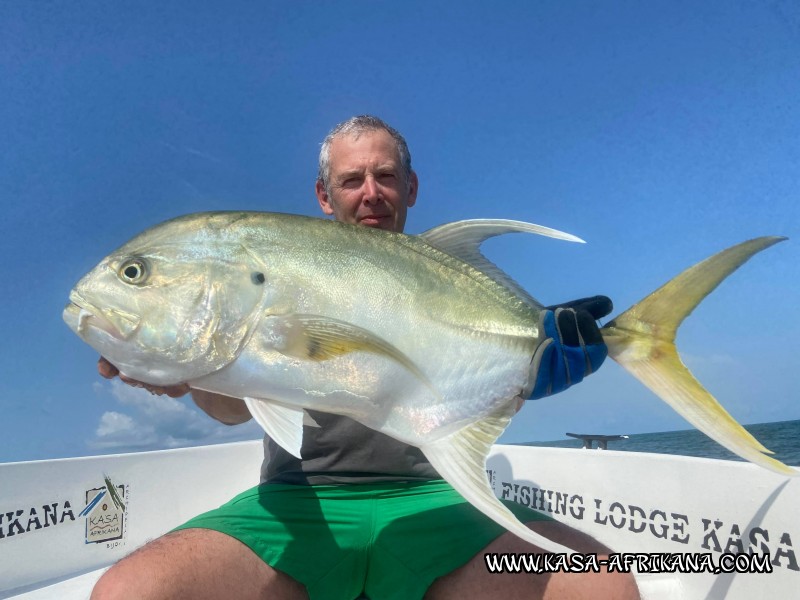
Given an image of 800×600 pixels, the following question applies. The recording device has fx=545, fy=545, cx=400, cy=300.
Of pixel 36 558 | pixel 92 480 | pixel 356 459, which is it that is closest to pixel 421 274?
pixel 356 459

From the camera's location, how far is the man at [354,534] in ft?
6.85

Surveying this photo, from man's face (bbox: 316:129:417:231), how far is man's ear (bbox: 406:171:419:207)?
11.2 inches

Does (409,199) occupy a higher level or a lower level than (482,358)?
higher

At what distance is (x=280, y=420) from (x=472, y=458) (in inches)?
27.2

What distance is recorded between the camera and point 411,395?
1.95 m

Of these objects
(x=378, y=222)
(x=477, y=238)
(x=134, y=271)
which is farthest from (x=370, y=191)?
(x=134, y=271)

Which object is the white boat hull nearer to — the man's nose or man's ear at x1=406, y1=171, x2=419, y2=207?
man's ear at x1=406, y1=171, x2=419, y2=207

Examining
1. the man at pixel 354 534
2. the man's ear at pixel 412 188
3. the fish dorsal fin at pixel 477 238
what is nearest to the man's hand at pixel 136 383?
the man at pixel 354 534

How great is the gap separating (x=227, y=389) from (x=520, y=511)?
1520mm

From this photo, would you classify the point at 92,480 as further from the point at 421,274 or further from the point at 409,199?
the point at 421,274

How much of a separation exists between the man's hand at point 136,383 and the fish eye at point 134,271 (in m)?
0.32

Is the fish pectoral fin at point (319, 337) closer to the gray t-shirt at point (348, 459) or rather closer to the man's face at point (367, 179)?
the gray t-shirt at point (348, 459)

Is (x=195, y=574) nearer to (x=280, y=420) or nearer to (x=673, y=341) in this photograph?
(x=280, y=420)

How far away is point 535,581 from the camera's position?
225 cm
